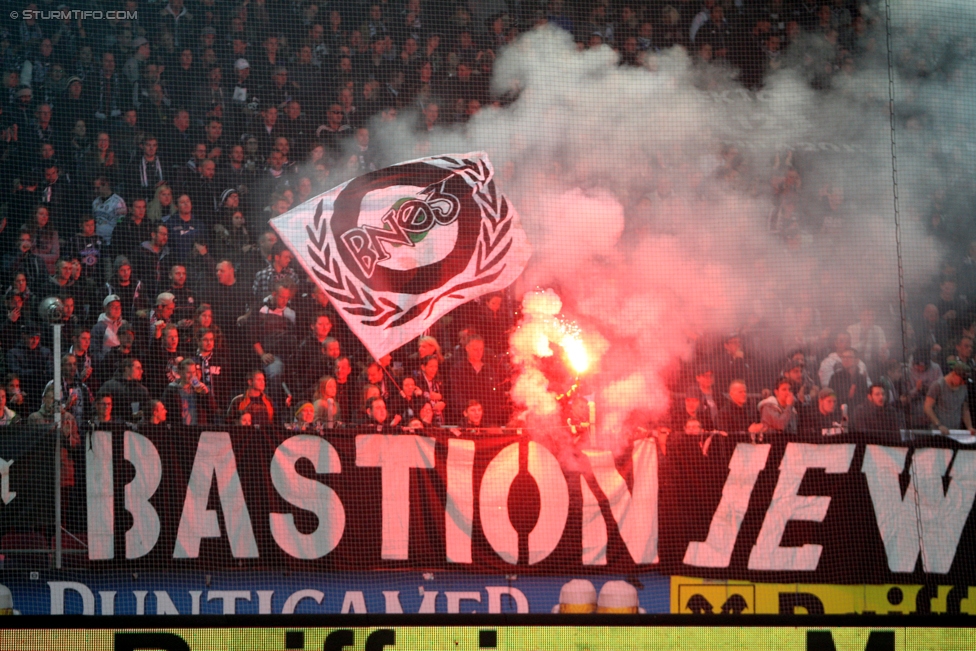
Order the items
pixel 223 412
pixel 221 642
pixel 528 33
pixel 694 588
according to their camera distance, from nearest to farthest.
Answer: pixel 221 642 < pixel 694 588 < pixel 223 412 < pixel 528 33

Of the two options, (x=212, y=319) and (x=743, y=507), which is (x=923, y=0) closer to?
(x=743, y=507)

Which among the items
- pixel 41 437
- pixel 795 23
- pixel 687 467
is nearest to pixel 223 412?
pixel 41 437

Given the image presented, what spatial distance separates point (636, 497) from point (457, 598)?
105cm

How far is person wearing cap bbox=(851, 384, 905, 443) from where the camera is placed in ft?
18.4

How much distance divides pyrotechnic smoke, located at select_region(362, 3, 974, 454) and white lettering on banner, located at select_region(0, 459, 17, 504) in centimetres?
274

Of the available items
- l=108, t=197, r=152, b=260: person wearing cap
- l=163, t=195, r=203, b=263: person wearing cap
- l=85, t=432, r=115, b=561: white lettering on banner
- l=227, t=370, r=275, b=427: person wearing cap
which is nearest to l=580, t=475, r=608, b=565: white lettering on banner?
l=227, t=370, r=275, b=427: person wearing cap

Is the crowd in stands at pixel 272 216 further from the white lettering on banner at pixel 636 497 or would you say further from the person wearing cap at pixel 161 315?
the white lettering on banner at pixel 636 497

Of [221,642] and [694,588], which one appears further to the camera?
[694,588]

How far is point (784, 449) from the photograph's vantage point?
5211 mm

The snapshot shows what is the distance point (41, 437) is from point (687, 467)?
3167mm

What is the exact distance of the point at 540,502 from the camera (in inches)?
206

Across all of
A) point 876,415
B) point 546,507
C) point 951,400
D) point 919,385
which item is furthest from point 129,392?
point 951,400

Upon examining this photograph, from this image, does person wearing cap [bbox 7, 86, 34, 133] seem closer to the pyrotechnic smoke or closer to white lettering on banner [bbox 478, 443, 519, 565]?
the pyrotechnic smoke

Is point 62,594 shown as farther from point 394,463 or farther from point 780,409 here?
point 780,409
